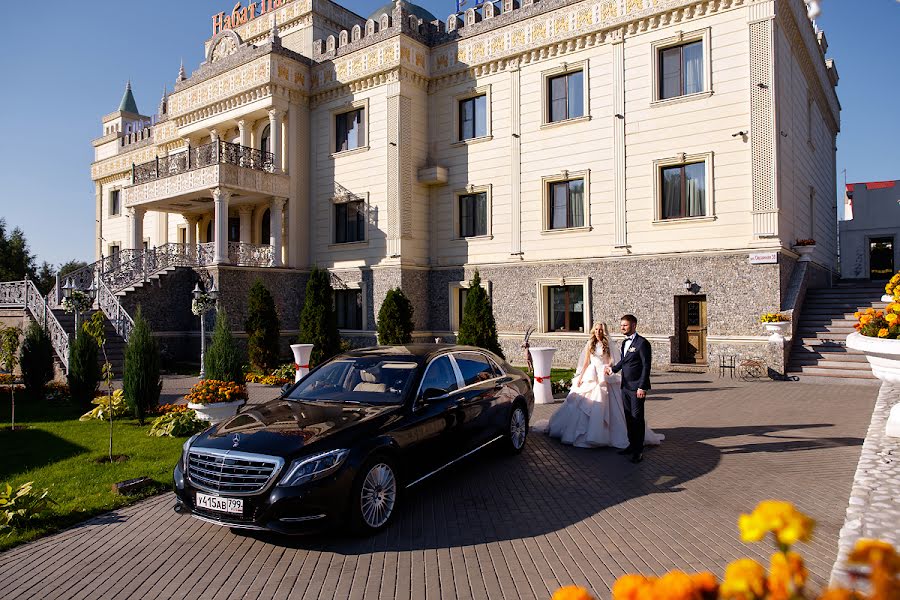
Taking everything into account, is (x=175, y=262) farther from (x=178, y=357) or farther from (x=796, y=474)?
(x=796, y=474)

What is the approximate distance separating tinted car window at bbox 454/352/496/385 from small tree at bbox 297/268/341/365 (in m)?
11.9

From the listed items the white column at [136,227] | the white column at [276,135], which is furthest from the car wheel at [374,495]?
the white column at [136,227]

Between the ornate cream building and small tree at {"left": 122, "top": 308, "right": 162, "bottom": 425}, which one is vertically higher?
the ornate cream building

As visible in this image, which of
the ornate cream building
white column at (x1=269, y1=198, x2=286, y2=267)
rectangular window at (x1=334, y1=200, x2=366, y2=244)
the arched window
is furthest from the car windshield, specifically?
the arched window

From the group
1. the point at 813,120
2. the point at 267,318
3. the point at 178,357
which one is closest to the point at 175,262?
the point at 178,357

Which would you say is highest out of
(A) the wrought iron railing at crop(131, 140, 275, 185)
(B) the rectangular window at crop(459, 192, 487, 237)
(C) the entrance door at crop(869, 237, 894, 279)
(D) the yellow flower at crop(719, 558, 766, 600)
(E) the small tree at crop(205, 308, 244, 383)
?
(A) the wrought iron railing at crop(131, 140, 275, 185)

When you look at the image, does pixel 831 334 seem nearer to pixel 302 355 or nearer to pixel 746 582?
pixel 302 355

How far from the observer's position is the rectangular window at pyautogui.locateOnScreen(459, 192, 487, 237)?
2178cm

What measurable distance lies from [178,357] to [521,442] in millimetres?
18016

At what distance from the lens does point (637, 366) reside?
25.9ft

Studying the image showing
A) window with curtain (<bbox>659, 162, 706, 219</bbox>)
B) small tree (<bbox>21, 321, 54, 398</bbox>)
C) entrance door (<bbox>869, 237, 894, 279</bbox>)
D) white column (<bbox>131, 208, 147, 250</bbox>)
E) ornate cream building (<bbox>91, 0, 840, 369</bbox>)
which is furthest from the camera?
entrance door (<bbox>869, 237, 894, 279</bbox>)

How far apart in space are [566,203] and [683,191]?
3769 millimetres

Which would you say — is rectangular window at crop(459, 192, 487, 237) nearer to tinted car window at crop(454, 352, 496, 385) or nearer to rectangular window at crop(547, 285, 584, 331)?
rectangular window at crop(547, 285, 584, 331)

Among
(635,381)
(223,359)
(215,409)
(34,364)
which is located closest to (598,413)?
(635,381)
